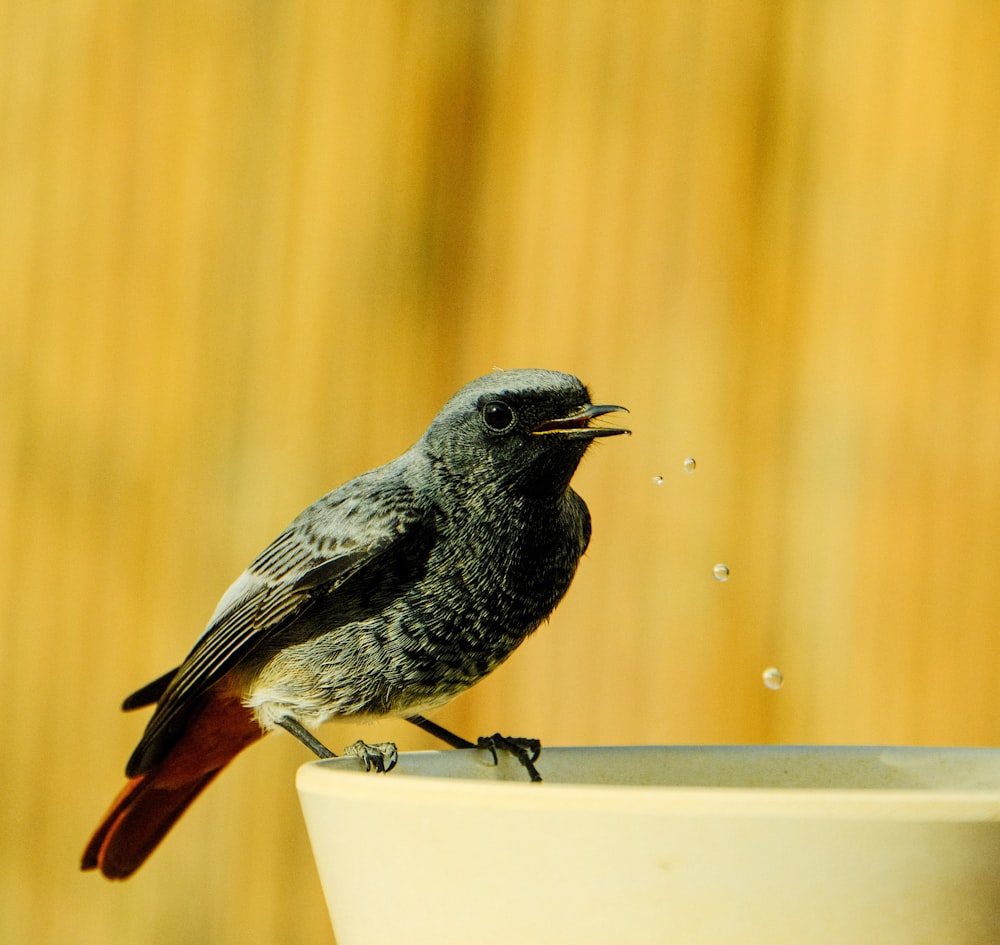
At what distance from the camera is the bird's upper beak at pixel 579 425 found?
6.72 ft

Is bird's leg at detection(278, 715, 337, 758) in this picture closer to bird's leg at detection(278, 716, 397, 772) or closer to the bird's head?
bird's leg at detection(278, 716, 397, 772)

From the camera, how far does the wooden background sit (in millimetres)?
2494

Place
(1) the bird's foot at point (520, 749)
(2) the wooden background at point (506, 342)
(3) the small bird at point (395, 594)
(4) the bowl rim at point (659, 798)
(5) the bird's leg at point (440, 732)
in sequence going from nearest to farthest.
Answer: (4) the bowl rim at point (659, 798)
(1) the bird's foot at point (520, 749)
(3) the small bird at point (395, 594)
(5) the bird's leg at point (440, 732)
(2) the wooden background at point (506, 342)

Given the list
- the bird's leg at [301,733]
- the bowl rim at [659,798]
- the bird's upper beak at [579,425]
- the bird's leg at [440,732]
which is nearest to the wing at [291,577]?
the bird's leg at [301,733]

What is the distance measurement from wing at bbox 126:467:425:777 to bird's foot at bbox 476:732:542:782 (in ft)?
1.18

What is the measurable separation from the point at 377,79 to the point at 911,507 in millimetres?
1542

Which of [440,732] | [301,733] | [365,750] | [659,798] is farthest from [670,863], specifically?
[440,732]

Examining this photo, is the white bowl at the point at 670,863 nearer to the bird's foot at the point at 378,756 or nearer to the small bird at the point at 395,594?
the bird's foot at the point at 378,756

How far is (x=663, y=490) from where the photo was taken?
2.58m

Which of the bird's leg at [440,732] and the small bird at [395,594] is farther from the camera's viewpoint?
the bird's leg at [440,732]

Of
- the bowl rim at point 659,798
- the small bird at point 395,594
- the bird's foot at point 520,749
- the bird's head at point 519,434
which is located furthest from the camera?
the bird's head at point 519,434

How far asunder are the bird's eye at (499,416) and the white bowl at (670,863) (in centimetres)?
112

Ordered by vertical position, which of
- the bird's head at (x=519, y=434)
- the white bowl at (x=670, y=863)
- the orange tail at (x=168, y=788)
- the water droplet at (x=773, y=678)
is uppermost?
the bird's head at (x=519, y=434)

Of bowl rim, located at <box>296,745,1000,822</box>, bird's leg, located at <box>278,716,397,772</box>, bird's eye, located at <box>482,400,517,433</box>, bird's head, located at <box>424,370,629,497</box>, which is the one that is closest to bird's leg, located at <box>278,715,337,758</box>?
bird's leg, located at <box>278,716,397,772</box>
